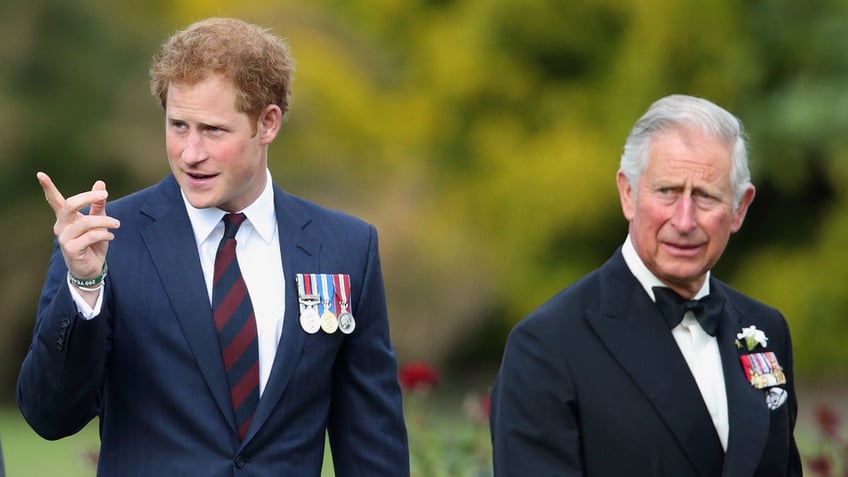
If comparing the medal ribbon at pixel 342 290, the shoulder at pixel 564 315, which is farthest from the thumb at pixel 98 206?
the shoulder at pixel 564 315

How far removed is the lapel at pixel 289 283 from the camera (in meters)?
4.26

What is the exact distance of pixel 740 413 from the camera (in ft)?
13.6

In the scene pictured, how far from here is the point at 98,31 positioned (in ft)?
74.1

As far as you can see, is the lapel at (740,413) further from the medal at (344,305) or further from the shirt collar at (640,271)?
the medal at (344,305)

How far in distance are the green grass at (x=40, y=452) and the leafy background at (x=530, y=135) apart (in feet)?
14.4

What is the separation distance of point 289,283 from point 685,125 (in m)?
1.15

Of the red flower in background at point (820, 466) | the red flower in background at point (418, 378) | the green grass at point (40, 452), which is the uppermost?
the red flower in background at point (418, 378)

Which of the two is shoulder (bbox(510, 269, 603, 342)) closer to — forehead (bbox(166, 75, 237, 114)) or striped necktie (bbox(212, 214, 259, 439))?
striped necktie (bbox(212, 214, 259, 439))

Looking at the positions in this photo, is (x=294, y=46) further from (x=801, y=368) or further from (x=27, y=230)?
(x=801, y=368)

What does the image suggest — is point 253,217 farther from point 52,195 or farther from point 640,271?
point 640,271

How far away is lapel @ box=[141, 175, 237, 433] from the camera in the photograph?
4.21 metres

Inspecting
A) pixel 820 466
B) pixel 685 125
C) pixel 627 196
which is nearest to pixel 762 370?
pixel 627 196

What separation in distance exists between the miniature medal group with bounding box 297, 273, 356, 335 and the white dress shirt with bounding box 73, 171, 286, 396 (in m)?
0.06

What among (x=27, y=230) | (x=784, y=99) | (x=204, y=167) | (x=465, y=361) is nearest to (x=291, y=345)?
(x=204, y=167)
